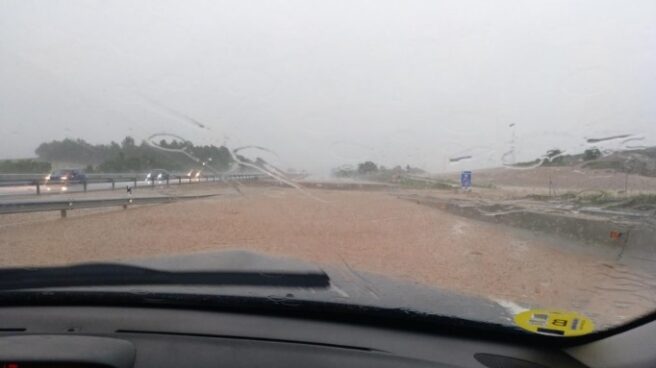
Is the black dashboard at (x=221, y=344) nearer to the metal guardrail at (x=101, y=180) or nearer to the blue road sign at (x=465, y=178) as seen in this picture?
the metal guardrail at (x=101, y=180)

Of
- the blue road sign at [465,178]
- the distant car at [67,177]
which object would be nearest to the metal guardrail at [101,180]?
the distant car at [67,177]

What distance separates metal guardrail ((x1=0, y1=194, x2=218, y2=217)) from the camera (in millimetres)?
8461

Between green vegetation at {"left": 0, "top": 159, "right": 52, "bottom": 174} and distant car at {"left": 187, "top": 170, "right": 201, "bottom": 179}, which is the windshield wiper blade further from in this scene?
distant car at {"left": 187, "top": 170, "right": 201, "bottom": 179}

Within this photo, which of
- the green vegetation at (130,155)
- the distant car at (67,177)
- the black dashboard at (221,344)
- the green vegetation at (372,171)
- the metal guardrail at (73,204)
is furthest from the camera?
the green vegetation at (372,171)

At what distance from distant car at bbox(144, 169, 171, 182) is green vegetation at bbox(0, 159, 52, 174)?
2241mm

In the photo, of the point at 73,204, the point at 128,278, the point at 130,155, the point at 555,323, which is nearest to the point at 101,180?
the point at 73,204

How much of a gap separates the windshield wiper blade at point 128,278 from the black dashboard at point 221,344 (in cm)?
22

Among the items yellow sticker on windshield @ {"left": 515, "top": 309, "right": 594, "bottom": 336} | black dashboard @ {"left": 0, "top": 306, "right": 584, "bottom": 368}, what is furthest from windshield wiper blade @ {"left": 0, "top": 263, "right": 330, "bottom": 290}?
yellow sticker on windshield @ {"left": 515, "top": 309, "right": 594, "bottom": 336}

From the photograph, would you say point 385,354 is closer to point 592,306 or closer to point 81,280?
point 81,280

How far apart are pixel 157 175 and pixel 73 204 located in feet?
5.22

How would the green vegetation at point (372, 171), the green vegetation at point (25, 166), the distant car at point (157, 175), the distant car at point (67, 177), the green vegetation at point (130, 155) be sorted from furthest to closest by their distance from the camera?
the green vegetation at point (372, 171), the distant car at point (157, 175), the distant car at point (67, 177), the green vegetation at point (130, 155), the green vegetation at point (25, 166)

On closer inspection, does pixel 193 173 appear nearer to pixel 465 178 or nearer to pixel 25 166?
pixel 25 166

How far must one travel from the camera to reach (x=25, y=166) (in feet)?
25.0

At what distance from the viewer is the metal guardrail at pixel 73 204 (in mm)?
8461
